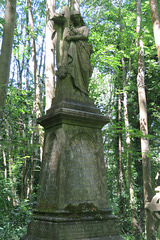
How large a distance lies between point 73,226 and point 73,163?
988mm

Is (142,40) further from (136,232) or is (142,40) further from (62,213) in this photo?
(62,213)

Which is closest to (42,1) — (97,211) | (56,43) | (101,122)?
(56,43)

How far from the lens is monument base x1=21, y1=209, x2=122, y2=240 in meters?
3.77

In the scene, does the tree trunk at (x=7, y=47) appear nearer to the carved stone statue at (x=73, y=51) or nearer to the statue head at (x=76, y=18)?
the carved stone statue at (x=73, y=51)

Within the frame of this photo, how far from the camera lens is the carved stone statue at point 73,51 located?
4.99 m

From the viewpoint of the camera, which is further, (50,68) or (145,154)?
(145,154)

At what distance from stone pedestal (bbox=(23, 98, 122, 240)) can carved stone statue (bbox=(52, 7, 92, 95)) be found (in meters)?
0.52

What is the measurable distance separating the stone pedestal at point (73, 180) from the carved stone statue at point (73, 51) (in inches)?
20.6

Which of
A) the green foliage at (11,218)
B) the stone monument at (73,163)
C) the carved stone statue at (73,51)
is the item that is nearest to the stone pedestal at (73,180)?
the stone monument at (73,163)

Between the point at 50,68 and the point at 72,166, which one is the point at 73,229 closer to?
the point at 72,166

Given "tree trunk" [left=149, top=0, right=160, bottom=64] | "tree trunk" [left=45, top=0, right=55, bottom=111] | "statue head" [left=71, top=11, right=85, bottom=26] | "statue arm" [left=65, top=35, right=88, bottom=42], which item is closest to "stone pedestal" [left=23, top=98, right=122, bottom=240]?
"statue arm" [left=65, top=35, right=88, bottom=42]

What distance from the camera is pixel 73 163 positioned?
4363mm

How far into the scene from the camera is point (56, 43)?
530 centimetres

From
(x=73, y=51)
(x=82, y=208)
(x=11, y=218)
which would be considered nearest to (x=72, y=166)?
(x=82, y=208)
